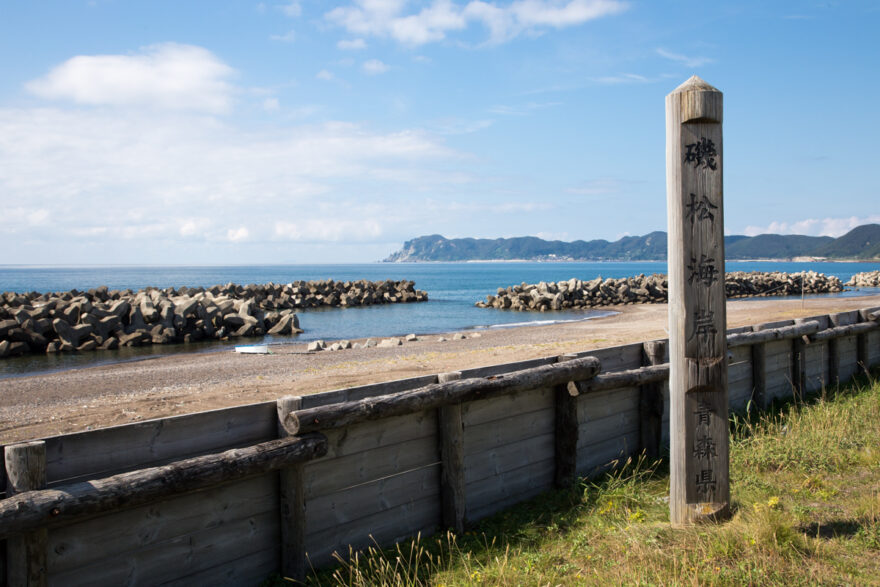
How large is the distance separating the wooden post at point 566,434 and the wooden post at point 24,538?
4534 mm

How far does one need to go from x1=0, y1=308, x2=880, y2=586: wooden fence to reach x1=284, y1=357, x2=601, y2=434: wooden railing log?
1 centimetres

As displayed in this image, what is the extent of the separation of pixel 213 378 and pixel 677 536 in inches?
479

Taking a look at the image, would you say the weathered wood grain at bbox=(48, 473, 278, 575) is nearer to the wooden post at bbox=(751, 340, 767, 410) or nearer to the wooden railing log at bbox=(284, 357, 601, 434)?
the wooden railing log at bbox=(284, 357, 601, 434)

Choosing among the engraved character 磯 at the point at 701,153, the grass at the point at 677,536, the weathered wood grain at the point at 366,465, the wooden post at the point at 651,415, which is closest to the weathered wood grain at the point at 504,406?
the weathered wood grain at the point at 366,465

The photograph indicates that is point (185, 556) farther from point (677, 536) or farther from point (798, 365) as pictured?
point (798, 365)

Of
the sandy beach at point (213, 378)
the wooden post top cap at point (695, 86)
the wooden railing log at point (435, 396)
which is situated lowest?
the sandy beach at point (213, 378)

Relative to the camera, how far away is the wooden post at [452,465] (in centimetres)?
548

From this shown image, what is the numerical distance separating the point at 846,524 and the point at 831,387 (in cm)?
664

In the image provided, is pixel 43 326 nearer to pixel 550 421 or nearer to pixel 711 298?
pixel 550 421

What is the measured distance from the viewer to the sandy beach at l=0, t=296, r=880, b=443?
10656mm

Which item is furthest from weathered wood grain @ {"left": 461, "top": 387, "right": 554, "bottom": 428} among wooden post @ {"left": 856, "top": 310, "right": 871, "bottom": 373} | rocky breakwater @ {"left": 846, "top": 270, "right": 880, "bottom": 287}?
rocky breakwater @ {"left": 846, "top": 270, "right": 880, "bottom": 287}

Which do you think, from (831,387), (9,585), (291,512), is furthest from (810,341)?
(9,585)

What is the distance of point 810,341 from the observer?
10156 mm

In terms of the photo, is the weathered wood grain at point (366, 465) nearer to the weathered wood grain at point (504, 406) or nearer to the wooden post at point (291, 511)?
the wooden post at point (291, 511)
